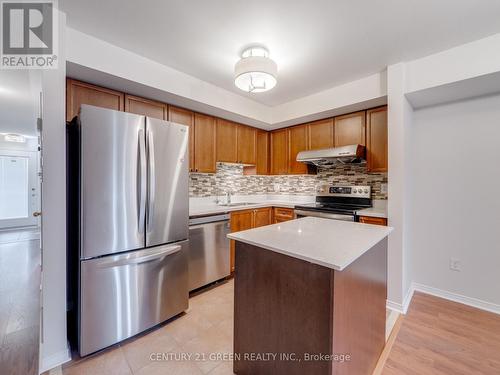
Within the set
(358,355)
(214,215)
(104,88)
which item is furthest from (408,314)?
(104,88)

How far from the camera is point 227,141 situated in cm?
330

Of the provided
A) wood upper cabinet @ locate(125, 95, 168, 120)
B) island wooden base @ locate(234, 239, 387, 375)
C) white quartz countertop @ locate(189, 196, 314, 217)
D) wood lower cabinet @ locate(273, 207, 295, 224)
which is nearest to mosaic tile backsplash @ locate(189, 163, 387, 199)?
white quartz countertop @ locate(189, 196, 314, 217)

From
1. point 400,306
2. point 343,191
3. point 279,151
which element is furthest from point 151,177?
point 400,306

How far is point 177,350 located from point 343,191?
270cm

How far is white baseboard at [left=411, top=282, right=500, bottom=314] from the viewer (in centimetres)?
227

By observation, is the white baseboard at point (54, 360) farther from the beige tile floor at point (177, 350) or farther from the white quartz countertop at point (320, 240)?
the white quartz countertop at point (320, 240)

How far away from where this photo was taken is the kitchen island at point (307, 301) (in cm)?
106

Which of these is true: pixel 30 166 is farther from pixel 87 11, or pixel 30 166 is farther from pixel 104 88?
pixel 87 11

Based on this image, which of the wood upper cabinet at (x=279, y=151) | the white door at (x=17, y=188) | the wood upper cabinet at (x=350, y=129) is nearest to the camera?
the wood upper cabinet at (x=350, y=129)

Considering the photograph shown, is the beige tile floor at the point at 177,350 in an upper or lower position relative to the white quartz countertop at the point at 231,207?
lower

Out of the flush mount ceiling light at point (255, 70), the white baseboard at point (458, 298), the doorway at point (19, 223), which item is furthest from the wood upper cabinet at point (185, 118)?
the white baseboard at point (458, 298)

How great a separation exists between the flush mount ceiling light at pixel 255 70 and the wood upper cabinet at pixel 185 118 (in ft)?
3.35

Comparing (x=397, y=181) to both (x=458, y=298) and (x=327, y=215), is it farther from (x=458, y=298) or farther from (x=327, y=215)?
(x=458, y=298)

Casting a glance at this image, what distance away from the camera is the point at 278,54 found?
2133 mm
